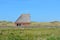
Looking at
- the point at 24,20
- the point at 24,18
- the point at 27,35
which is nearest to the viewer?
the point at 27,35

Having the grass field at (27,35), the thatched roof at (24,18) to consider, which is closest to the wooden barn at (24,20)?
the thatched roof at (24,18)

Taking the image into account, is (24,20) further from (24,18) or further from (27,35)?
(27,35)

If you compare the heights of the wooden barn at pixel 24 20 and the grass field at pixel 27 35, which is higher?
the wooden barn at pixel 24 20

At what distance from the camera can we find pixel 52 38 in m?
18.3

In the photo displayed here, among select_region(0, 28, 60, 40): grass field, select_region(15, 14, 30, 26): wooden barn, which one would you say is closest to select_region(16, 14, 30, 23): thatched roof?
select_region(15, 14, 30, 26): wooden barn

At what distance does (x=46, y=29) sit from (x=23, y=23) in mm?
13665

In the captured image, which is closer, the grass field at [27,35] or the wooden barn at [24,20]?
Result: the grass field at [27,35]

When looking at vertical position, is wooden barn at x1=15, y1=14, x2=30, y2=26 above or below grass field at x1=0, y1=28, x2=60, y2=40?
above

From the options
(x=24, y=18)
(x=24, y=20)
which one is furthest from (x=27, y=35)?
(x=24, y=18)

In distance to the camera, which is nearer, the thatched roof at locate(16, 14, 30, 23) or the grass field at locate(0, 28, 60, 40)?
the grass field at locate(0, 28, 60, 40)

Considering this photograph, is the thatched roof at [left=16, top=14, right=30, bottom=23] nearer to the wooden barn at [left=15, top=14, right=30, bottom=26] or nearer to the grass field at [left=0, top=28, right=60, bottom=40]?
the wooden barn at [left=15, top=14, right=30, bottom=26]

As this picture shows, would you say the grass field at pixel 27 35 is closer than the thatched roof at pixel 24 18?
Yes

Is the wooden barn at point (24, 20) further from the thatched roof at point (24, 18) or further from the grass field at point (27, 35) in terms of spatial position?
the grass field at point (27, 35)

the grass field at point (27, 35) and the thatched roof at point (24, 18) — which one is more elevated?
the thatched roof at point (24, 18)
